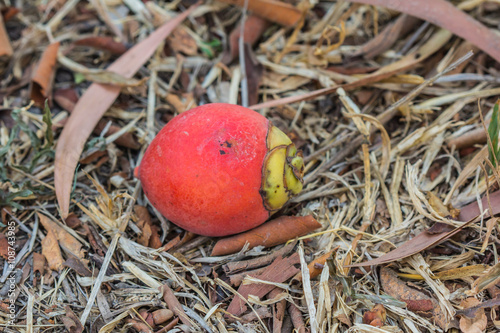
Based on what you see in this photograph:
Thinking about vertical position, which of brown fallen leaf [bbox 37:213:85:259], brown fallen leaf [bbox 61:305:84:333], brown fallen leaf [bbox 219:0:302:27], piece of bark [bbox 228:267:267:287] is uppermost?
brown fallen leaf [bbox 219:0:302:27]

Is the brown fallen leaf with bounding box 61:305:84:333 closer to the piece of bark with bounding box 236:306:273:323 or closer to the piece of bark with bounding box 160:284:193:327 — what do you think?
the piece of bark with bounding box 160:284:193:327

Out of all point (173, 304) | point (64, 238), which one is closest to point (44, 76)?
point (64, 238)

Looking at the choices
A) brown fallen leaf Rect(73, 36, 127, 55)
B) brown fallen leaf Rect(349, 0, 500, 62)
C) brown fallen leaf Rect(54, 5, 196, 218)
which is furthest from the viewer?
brown fallen leaf Rect(73, 36, 127, 55)

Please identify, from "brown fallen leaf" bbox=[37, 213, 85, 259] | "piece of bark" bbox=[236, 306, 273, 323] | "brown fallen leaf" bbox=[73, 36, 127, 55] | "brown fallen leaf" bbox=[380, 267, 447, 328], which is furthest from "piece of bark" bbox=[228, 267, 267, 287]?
"brown fallen leaf" bbox=[73, 36, 127, 55]

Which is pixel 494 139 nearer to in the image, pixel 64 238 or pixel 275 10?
pixel 275 10

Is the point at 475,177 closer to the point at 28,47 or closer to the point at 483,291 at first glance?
the point at 483,291

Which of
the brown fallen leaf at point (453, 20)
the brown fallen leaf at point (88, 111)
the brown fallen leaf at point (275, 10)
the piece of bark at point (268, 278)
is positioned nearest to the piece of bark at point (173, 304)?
the piece of bark at point (268, 278)

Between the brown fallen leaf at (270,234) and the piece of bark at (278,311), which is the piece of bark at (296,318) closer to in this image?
the piece of bark at (278,311)

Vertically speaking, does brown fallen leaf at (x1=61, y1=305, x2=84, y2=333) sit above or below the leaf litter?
below
